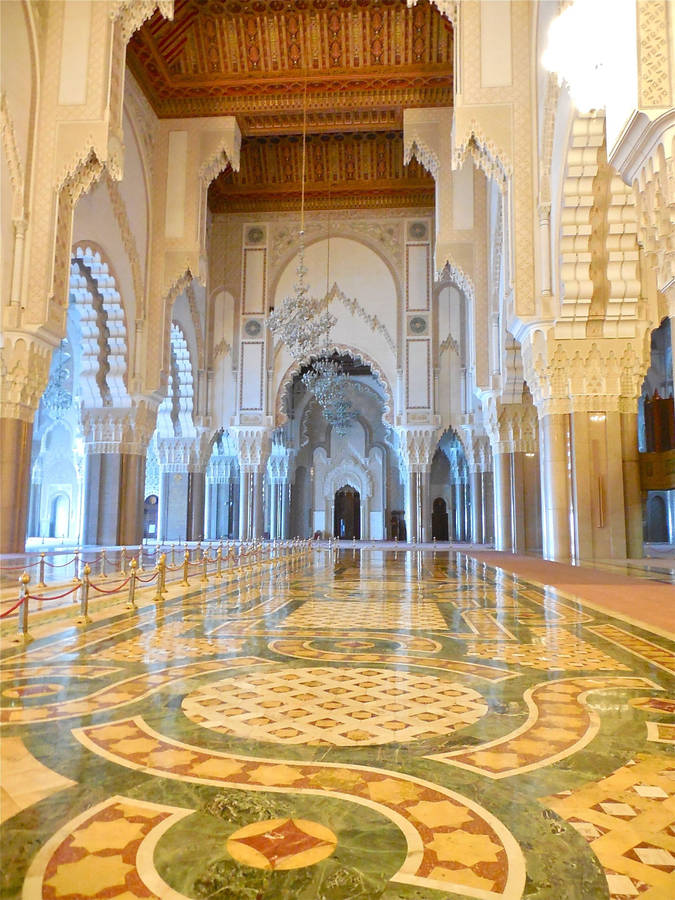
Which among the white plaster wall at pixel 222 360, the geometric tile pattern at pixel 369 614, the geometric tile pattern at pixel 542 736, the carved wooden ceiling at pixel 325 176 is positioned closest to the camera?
the geometric tile pattern at pixel 542 736

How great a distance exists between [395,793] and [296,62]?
12637 mm

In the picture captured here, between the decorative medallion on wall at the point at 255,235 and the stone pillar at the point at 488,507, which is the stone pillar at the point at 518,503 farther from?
the decorative medallion on wall at the point at 255,235

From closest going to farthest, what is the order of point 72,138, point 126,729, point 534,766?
point 534,766, point 126,729, point 72,138

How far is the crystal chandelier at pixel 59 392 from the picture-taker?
60.8ft

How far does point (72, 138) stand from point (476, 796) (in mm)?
9258

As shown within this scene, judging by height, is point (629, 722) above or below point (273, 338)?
below

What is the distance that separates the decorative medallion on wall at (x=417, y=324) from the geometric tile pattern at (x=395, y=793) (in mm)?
13790

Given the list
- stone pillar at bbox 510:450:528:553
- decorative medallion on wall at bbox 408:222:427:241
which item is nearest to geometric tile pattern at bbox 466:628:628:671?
stone pillar at bbox 510:450:528:553

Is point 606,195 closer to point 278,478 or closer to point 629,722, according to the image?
point 629,722

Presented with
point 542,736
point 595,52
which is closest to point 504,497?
point 595,52

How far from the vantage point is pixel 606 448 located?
25.5 ft

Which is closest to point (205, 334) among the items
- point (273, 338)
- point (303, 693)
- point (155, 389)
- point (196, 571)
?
point (273, 338)

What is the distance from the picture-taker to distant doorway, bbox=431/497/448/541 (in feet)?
69.7

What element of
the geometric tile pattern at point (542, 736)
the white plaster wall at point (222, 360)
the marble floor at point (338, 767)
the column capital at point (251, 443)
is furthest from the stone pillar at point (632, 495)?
the white plaster wall at point (222, 360)
